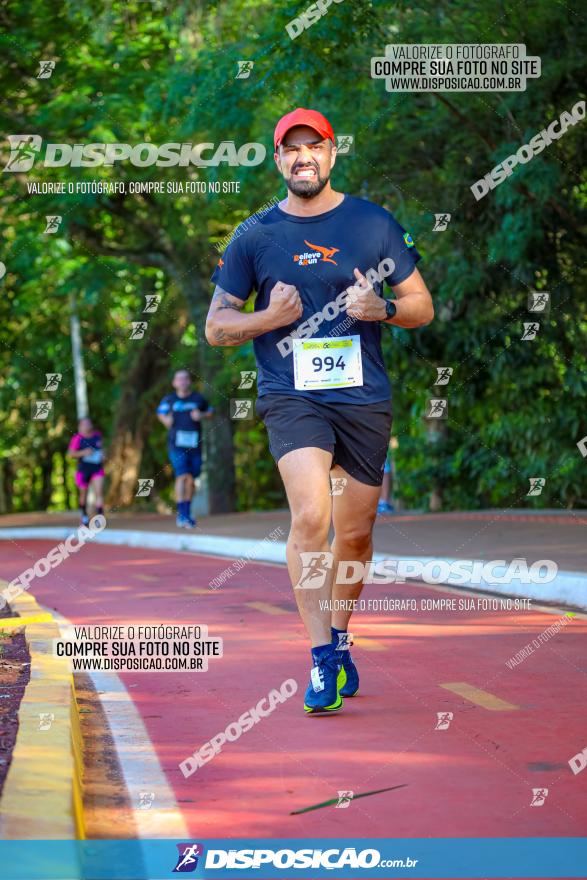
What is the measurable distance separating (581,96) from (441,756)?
39.2 ft

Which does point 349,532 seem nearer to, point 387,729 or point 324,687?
point 324,687

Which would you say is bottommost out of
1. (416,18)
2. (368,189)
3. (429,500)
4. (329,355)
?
(429,500)

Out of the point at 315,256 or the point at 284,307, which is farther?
the point at 315,256

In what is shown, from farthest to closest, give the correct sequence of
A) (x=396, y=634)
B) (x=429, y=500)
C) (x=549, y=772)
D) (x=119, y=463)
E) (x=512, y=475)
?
1. (x=119, y=463)
2. (x=429, y=500)
3. (x=512, y=475)
4. (x=396, y=634)
5. (x=549, y=772)

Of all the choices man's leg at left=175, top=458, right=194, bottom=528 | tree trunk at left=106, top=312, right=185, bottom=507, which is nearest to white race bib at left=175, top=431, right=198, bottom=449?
man's leg at left=175, top=458, right=194, bottom=528

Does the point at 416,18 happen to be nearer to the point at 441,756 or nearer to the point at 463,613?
the point at 463,613

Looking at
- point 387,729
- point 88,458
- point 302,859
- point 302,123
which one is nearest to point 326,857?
point 302,859

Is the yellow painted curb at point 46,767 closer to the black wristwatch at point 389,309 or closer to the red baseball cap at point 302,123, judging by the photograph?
the black wristwatch at point 389,309

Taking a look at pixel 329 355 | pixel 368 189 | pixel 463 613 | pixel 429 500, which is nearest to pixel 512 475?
pixel 429 500

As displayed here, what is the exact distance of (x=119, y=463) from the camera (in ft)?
104

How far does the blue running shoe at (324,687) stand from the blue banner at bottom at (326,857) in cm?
197

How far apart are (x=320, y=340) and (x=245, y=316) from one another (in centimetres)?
35

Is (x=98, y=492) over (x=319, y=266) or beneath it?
beneath

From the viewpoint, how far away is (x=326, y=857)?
163 inches
